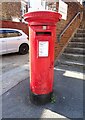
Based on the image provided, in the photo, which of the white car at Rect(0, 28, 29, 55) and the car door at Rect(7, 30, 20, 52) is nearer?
the white car at Rect(0, 28, 29, 55)

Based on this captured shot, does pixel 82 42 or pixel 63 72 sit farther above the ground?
pixel 82 42

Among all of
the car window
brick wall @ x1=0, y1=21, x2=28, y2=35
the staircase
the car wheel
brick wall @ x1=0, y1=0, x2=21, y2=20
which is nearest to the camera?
the staircase

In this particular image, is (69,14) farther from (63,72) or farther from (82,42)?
(63,72)

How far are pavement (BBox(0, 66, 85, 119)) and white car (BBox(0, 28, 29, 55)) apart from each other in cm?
381

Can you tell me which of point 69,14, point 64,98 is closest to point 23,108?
point 64,98

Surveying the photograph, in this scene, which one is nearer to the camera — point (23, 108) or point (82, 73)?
point (23, 108)

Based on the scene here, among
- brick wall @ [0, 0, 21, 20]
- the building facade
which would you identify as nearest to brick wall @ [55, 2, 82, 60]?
the building facade

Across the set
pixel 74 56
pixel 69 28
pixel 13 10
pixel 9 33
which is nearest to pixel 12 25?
pixel 9 33

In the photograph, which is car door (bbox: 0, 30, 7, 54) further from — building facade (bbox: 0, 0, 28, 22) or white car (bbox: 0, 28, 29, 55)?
building facade (bbox: 0, 0, 28, 22)

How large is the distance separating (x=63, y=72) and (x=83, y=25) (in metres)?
3.24

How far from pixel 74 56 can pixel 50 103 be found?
8.45ft

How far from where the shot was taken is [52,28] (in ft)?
9.10

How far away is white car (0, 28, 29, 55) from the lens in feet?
24.5

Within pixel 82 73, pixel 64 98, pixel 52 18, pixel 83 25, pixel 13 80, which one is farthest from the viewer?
pixel 83 25
